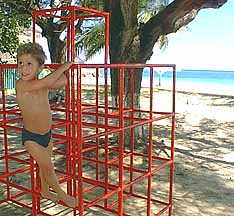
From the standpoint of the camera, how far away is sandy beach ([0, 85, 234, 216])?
411 cm

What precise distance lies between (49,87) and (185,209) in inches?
97.1

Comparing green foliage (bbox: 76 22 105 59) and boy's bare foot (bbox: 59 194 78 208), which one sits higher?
green foliage (bbox: 76 22 105 59)

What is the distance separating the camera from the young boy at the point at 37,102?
226 cm

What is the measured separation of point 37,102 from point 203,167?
158 inches

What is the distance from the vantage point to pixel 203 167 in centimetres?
573

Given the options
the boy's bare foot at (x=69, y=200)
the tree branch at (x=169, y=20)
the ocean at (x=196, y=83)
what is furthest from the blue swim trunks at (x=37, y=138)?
the ocean at (x=196, y=83)

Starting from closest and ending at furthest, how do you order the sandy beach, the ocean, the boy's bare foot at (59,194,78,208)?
the boy's bare foot at (59,194,78,208), the sandy beach, the ocean

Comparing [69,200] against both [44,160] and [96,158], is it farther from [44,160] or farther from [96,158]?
[96,158]

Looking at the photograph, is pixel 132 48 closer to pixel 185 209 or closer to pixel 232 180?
pixel 232 180

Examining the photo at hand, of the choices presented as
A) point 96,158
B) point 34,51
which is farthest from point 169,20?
point 34,51

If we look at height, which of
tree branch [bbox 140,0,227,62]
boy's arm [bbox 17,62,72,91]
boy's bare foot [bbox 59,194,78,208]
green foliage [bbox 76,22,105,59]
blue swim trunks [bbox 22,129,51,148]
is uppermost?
green foliage [bbox 76,22,105,59]

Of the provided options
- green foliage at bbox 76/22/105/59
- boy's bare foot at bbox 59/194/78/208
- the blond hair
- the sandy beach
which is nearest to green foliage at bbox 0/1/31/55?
green foliage at bbox 76/22/105/59

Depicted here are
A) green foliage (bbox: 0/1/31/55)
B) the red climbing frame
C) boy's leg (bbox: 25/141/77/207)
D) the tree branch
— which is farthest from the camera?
green foliage (bbox: 0/1/31/55)

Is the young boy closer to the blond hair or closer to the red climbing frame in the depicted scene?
the blond hair
